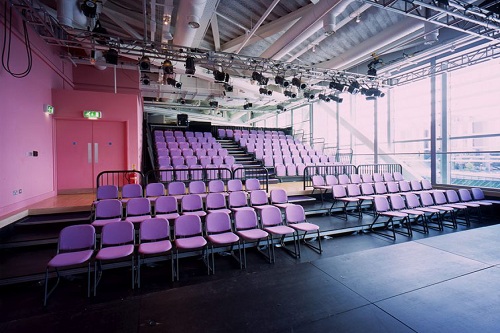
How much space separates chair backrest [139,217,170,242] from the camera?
12.2ft

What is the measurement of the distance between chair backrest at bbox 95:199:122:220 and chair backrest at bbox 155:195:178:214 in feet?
2.25

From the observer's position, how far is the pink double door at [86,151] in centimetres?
724

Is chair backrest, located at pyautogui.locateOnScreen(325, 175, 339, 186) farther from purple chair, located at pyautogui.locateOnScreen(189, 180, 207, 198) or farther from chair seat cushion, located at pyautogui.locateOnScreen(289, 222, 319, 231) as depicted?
purple chair, located at pyautogui.locateOnScreen(189, 180, 207, 198)

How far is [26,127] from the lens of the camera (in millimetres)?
5398

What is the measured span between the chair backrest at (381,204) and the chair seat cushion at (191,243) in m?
4.26

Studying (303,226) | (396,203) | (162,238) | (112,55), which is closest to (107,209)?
(162,238)

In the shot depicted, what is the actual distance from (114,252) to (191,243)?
1.05 m

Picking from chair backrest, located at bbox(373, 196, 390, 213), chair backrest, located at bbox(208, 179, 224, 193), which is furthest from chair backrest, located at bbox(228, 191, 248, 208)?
chair backrest, located at bbox(373, 196, 390, 213)

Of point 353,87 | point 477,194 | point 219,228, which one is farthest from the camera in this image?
point 353,87

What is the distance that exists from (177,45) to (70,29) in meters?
2.53

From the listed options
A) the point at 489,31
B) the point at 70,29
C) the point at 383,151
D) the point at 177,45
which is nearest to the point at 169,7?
the point at 177,45

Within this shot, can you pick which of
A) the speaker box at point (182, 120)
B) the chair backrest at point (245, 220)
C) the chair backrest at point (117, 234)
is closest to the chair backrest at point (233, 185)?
the chair backrest at point (245, 220)

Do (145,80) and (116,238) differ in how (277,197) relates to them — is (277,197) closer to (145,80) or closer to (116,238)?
(116,238)

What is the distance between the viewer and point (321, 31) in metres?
8.18
